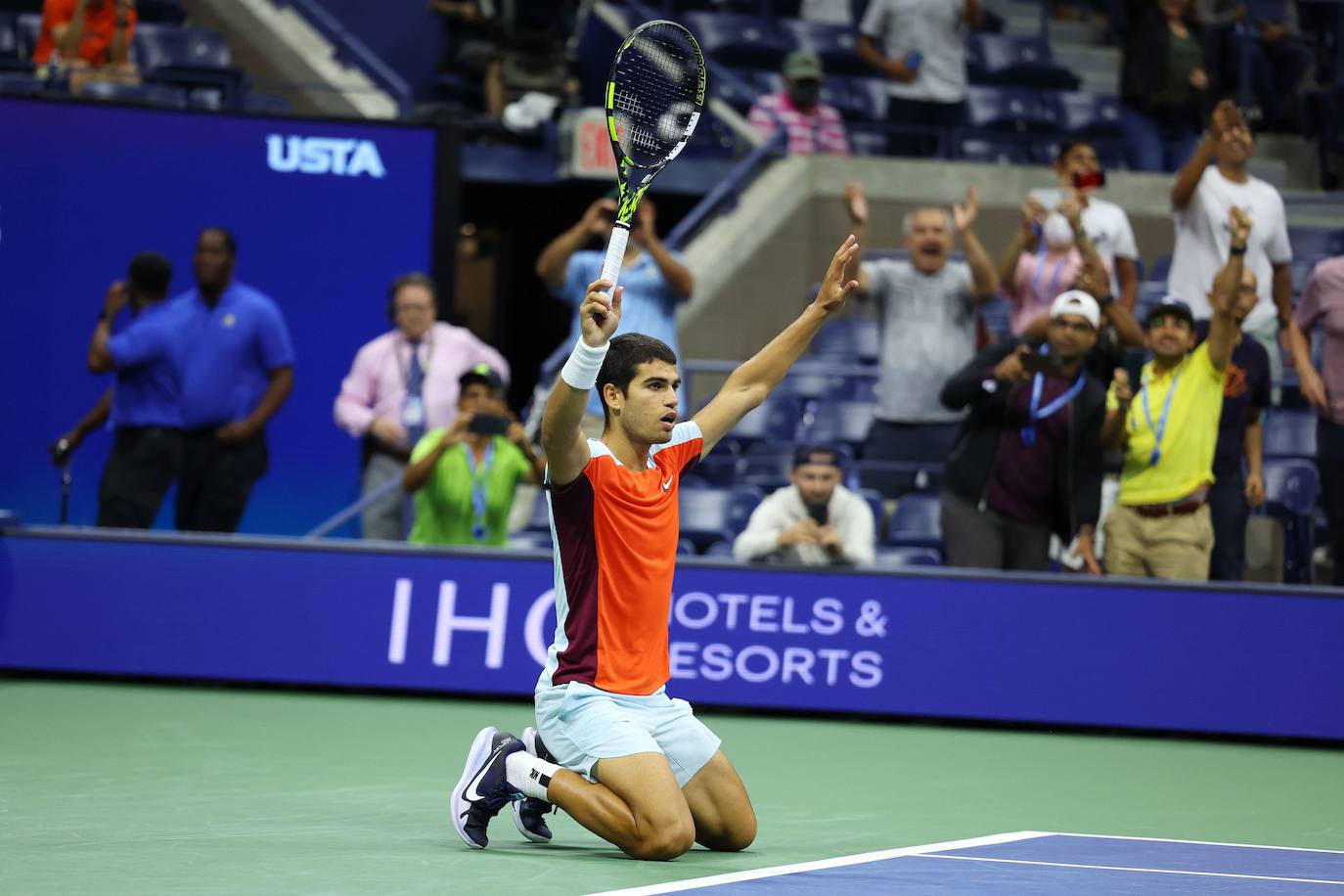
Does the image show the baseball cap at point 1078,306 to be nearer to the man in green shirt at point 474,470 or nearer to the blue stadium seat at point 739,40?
the man in green shirt at point 474,470

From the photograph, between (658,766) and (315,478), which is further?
(315,478)

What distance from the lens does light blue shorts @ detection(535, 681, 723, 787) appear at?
255 inches

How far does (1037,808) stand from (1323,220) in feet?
33.4

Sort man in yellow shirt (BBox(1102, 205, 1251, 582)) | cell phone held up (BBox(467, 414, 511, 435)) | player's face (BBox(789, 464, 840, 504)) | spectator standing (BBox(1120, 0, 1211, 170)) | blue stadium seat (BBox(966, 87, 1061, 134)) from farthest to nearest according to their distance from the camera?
blue stadium seat (BBox(966, 87, 1061, 134)) < spectator standing (BBox(1120, 0, 1211, 170)) < cell phone held up (BBox(467, 414, 511, 435)) < player's face (BBox(789, 464, 840, 504)) < man in yellow shirt (BBox(1102, 205, 1251, 582))

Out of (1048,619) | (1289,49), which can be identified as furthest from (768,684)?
(1289,49)

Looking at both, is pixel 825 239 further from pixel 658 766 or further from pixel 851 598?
pixel 658 766

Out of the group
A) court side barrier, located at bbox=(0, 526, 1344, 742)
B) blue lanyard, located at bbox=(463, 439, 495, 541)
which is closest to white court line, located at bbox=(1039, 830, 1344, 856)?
court side barrier, located at bbox=(0, 526, 1344, 742)

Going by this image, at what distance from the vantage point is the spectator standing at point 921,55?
15766mm

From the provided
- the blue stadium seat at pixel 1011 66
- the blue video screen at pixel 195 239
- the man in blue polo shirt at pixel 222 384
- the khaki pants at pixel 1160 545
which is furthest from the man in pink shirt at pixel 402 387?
the blue stadium seat at pixel 1011 66

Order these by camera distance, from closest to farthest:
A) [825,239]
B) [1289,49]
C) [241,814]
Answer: [241,814], [825,239], [1289,49]

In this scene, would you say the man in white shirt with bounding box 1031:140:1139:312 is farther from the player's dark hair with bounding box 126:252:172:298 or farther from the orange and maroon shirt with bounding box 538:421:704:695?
the orange and maroon shirt with bounding box 538:421:704:695

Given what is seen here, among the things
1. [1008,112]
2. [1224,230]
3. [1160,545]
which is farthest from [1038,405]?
[1008,112]

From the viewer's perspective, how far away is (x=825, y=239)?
634 inches

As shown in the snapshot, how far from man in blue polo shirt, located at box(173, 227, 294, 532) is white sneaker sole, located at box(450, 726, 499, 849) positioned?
5323 millimetres
